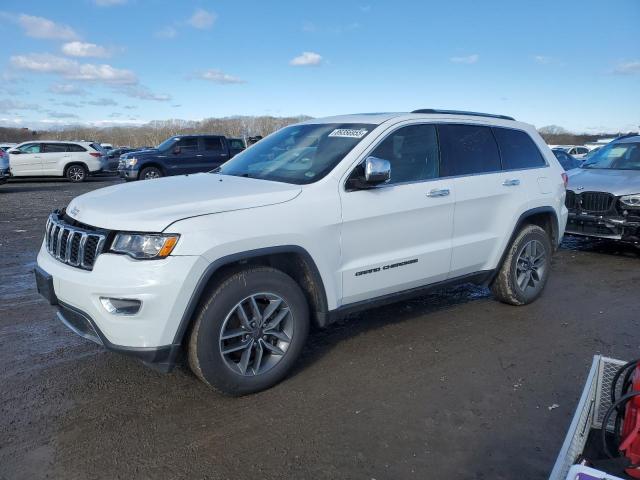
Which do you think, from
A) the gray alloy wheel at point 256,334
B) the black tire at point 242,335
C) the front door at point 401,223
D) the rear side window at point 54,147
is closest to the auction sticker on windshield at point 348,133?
the front door at point 401,223

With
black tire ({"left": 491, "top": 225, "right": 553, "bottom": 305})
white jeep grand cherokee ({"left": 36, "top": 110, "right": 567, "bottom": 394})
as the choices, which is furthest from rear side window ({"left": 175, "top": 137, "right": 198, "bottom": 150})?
black tire ({"left": 491, "top": 225, "right": 553, "bottom": 305})

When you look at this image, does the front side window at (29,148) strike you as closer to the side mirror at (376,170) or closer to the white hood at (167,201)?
the white hood at (167,201)

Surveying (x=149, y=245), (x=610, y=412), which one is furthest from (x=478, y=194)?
(x=149, y=245)

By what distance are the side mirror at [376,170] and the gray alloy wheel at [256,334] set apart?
41.3 inches

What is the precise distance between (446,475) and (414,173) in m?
2.34

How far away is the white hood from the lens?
3.01 metres

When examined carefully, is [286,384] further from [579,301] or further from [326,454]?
[579,301]

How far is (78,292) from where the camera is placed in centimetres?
304

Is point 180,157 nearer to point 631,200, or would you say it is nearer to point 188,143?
point 188,143

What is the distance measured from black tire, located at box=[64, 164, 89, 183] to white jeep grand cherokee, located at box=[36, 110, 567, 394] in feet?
63.4

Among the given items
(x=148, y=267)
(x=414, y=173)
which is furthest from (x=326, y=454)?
(x=414, y=173)

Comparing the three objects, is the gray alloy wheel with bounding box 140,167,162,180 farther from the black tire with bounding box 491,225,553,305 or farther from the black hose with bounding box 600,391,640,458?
the black hose with bounding box 600,391,640,458

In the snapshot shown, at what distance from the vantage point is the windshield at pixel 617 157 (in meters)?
8.26

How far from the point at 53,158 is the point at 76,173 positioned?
1.07 m
